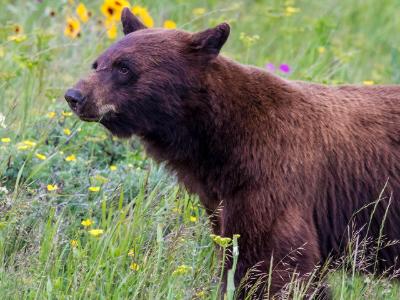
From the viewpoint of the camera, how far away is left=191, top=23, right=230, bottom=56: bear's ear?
4.67 metres

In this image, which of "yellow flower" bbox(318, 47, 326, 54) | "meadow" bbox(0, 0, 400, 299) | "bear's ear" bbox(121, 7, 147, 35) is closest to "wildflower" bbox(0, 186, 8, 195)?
"meadow" bbox(0, 0, 400, 299)

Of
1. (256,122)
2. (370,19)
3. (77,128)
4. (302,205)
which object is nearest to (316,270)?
(302,205)

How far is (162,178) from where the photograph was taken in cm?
564

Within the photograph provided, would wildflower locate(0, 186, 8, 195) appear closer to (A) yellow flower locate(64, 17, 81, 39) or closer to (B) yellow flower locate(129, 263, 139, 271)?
(B) yellow flower locate(129, 263, 139, 271)

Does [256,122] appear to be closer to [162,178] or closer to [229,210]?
[229,210]

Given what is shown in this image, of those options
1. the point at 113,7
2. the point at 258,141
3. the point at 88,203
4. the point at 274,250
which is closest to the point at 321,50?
the point at 113,7

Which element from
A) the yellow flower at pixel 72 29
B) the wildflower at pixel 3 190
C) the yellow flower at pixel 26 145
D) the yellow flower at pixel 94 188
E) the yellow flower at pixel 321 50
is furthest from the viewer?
the yellow flower at pixel 321 50

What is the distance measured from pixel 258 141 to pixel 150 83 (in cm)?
58

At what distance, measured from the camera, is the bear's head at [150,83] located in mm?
4652

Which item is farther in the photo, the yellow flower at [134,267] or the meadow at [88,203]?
the yellow flower at [134,267]

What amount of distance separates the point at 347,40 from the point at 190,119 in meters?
4.98

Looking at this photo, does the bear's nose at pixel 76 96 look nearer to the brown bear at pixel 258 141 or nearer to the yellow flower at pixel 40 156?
the brown bear at pixel 258 141

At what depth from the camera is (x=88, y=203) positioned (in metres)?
5.44

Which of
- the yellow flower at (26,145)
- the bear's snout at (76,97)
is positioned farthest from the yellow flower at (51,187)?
the bear's snout at (76,97)
